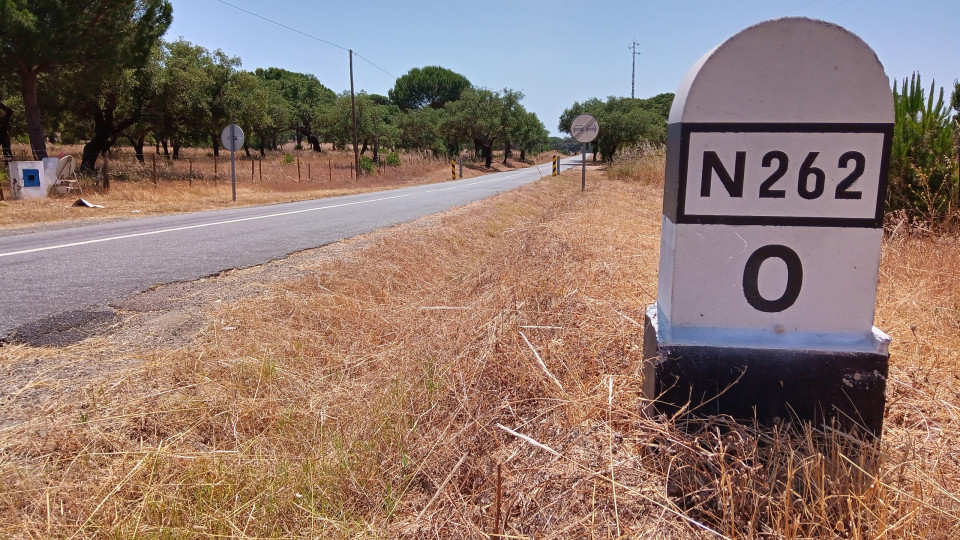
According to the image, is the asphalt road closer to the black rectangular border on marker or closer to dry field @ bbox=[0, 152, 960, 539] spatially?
dry field @ bbox=[0, 152, 960, 539]

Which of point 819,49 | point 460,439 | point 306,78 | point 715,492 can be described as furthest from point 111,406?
point 306,78

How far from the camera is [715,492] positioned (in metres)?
1.71

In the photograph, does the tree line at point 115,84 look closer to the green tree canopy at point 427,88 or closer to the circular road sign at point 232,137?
the circular road sign at point 232,137

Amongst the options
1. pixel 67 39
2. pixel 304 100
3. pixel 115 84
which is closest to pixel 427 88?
pixel 304 100

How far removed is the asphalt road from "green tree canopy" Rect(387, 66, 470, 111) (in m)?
88.2

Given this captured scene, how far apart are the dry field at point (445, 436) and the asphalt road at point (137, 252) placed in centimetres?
99

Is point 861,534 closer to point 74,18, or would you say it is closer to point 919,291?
point 919,291

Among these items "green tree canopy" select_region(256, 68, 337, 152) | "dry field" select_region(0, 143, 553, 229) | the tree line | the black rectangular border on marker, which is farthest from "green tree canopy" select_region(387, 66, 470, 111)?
the black rectangular border on marker

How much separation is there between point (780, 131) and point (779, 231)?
1.07 ft

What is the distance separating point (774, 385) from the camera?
77.0 inches

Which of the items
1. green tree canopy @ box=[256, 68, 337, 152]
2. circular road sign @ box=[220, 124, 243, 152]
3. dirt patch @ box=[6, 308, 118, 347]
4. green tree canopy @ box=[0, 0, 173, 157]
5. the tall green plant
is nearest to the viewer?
dirt patch @ box=[6, 308, 118, 347]

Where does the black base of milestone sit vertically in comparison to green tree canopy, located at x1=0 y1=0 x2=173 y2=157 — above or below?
below

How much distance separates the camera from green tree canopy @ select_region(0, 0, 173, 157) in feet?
56.2

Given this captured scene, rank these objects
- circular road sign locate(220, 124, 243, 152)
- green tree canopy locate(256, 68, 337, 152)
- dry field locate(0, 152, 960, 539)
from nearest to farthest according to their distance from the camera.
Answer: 1. dry field locate(0, 152, 960, 539)
2. circular road sign locate(220, 124, 243, 152)
3. green tree canopy locate(256, 68, 337, 152)
